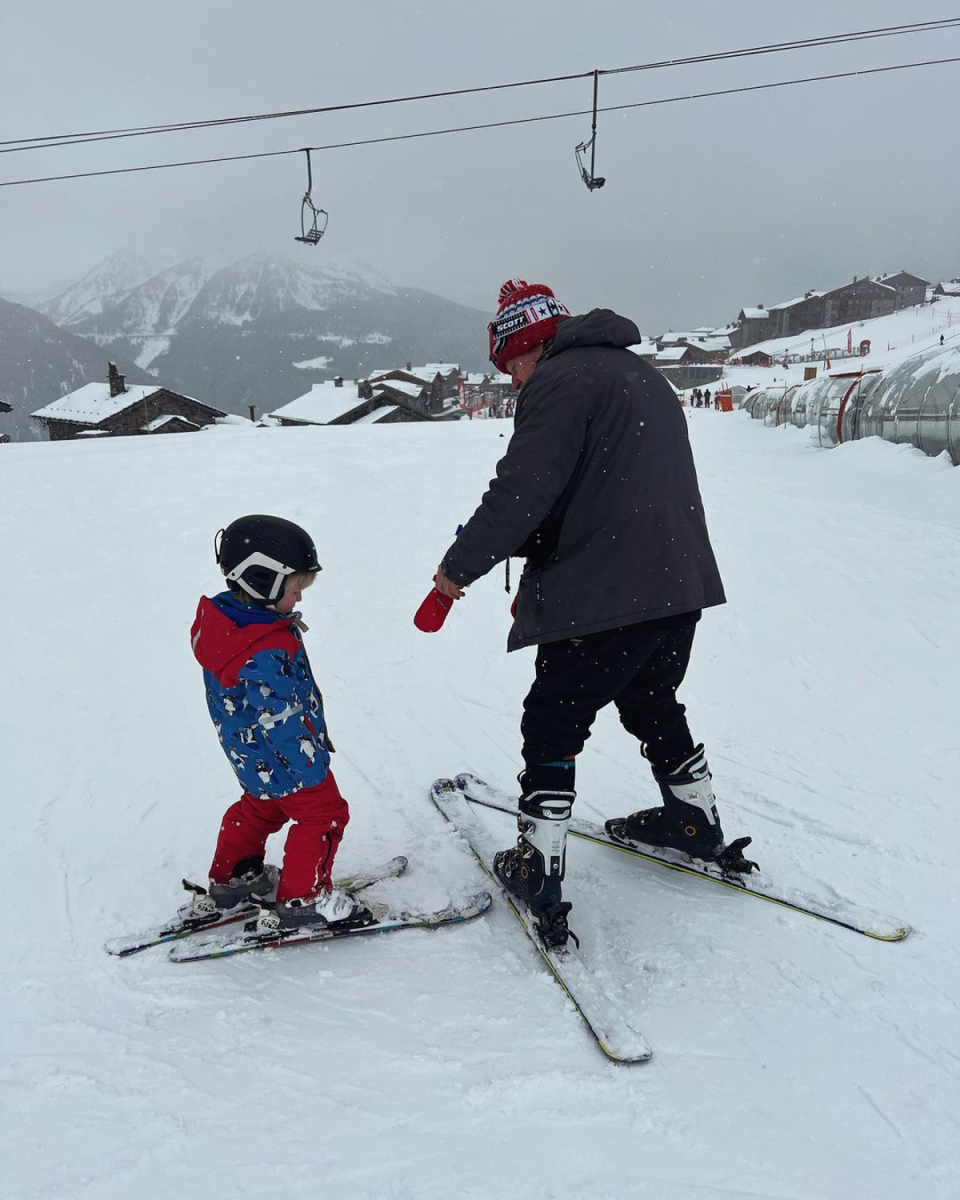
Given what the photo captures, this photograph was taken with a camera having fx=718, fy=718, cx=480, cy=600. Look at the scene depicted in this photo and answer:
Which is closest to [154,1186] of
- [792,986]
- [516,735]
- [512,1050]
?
[512,1050]

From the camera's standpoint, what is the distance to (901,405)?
10578 millimetres

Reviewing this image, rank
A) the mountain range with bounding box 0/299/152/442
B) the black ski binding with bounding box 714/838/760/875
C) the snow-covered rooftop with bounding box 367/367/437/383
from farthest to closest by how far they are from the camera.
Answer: the mountain range with bounding box 0/299/152/442 → the snow-covered rooftop with bounding box 367/367/437/383 → the black ski binding with bounding box 714/838/760/875

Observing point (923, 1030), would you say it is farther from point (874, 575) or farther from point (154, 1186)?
point (874, 575)

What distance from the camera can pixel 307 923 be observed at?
2.35m

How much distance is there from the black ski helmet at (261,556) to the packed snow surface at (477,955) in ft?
3.91

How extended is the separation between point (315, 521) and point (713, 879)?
637 cm

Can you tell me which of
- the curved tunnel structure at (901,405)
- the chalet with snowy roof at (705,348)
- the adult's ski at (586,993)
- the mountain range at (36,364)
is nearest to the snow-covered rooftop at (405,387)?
the chalet with snowy roof at (705,348)

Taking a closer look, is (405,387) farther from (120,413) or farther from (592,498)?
(592,498)

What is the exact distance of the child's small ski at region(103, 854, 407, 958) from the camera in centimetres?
227

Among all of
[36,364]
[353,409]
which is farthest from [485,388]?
[36,364]

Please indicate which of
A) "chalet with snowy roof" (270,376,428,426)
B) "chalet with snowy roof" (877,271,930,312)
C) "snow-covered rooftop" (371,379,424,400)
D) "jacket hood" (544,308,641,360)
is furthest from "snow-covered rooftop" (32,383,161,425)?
"chalet with snowy roof" (877,271,930,312)

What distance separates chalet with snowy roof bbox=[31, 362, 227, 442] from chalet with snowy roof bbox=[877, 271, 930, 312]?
77005 mm

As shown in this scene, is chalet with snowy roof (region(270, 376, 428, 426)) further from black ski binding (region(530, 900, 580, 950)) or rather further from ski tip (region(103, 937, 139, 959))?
black ski binding (region(530, 900, 580, 950))

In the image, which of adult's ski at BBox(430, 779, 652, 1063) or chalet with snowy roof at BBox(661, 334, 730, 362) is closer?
adult's ski at BBox(430, 779, 652, 1063)
